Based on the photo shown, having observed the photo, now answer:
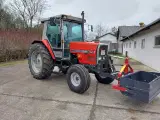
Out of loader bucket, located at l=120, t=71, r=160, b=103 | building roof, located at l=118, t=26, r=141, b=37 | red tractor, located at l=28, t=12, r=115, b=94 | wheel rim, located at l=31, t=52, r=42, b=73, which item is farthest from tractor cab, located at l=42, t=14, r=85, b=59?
building roof, located at l=118, t=26, r=141, b=37

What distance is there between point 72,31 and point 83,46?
979 mm

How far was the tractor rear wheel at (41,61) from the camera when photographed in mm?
5594

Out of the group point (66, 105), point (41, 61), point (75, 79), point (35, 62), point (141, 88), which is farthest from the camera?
point (35, 62)

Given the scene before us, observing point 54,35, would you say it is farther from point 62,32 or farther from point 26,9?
point 26,9

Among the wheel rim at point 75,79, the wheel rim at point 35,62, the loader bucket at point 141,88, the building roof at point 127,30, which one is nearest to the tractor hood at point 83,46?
the wheel rim at point 75,79

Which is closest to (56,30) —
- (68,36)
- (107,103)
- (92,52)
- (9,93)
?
(68,36)

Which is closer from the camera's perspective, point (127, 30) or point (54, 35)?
point (54, 35)

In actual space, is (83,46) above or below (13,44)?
below

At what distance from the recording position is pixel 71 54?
17.6 feet

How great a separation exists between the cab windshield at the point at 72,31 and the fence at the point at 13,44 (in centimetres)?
705

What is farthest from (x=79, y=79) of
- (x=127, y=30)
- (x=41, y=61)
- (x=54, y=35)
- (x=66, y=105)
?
(x=127, y=30)

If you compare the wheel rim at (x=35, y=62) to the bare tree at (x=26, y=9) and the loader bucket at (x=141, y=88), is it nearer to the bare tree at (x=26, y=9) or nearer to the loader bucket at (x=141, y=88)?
the loader bucket at (x=141, y=88)

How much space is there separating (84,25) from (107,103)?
3.14 meters

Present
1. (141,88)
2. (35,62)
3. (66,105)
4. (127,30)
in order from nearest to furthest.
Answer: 1. (141,88)
2. (66,105)
3. (35,62)
4. (127,30)
